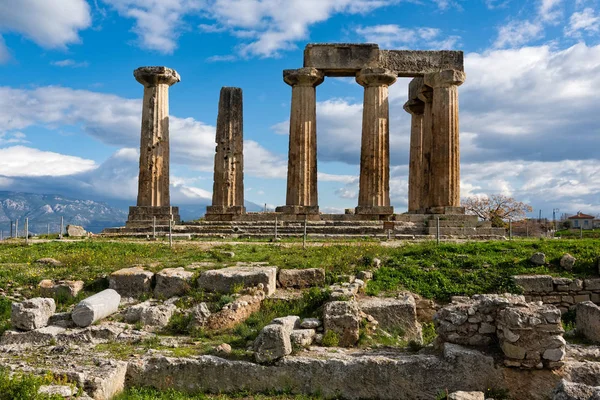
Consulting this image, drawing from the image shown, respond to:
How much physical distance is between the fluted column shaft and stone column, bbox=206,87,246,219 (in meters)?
2.85

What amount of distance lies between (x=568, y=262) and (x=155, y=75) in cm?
2233

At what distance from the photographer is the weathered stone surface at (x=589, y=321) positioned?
35.3 feet

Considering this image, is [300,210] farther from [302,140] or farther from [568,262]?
[568,262]

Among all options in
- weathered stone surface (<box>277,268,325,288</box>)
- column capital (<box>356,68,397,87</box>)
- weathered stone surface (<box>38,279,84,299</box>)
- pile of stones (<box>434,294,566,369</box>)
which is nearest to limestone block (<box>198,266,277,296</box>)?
weathered stone surface (<box>277,268,325,288</box>)

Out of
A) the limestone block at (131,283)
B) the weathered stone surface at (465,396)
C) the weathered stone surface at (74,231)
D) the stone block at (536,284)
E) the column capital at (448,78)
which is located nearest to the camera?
the weathered stone surface at (465,396)

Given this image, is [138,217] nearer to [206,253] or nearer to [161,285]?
[206,253]

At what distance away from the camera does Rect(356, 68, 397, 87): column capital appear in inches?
1129

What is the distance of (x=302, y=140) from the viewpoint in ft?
95.7

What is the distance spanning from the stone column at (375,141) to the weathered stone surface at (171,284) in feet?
54.8

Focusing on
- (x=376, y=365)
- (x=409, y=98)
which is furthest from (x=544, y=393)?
(x=409, y=98)

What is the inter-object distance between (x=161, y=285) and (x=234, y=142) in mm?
17624

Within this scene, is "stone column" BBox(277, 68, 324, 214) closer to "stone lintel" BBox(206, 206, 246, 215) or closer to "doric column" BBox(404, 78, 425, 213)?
"stone lintel" BBox(206, 206, 246, 215)

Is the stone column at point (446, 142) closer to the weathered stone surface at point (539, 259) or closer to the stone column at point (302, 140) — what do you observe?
the stone column at point (302, 140)

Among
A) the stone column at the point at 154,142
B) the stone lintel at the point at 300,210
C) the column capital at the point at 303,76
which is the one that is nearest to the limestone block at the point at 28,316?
the stone column at the point at 154,142
